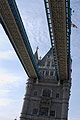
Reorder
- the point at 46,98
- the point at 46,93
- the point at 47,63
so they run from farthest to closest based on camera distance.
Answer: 1. the point at 47,63
2. the point at 46,93
3. the point at 46,98

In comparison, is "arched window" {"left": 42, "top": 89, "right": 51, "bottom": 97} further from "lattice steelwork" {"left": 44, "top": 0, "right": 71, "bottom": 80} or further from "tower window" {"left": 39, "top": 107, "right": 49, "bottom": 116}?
"lattice steelwork" {"left": 44, "top": 0, "right": 71, "bottom": 80}

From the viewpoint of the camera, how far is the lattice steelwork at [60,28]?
3859 cm

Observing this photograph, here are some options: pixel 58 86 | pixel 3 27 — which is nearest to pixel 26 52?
pixel 3 27

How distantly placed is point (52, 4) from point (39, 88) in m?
36.5

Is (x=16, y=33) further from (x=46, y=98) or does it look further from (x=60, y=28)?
(x=46, y=98)

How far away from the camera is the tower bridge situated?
135 ft

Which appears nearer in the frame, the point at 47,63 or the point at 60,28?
the point at 60,28

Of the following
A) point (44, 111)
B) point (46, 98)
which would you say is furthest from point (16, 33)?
point (44, 111)

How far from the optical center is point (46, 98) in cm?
6350

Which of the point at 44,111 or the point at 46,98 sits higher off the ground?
the point at 46,98

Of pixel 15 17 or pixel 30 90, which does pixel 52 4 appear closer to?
pixel 15 17

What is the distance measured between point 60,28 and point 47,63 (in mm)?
30156

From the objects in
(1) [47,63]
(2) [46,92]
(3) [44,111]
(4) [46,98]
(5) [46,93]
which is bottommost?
(3) [44,111]

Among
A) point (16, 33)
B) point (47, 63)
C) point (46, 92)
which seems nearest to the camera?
point (16, 33)
